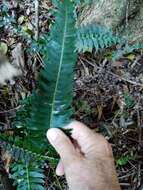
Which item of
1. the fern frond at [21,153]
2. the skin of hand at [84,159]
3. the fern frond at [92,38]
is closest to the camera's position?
the skin of hand at [84,159]

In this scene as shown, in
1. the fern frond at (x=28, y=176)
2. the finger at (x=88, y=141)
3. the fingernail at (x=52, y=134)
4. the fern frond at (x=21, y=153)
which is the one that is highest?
the fingernail at (x=52, y=134)

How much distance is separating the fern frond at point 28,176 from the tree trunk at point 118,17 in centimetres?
109

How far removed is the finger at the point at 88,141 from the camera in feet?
6.02

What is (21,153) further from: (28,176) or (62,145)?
(62,145)

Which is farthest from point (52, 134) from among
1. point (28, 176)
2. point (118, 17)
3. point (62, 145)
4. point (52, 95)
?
point (118, 17)

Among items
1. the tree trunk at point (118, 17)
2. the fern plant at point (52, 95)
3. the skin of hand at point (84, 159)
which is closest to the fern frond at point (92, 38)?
the tree trunk at point (118, 17)

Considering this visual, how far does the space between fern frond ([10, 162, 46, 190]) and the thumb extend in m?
0.34

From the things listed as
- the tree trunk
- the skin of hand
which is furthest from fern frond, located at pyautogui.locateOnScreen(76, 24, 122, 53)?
the skin of hand

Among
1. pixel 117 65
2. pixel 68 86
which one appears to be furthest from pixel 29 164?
pixel 117 65

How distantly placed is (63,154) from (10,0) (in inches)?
58.7

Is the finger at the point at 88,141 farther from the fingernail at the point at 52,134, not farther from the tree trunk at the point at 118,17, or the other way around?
the tree trunk at the point at 118,17

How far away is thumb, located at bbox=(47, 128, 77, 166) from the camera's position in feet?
5.65

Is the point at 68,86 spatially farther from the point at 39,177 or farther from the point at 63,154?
the point at 39,177

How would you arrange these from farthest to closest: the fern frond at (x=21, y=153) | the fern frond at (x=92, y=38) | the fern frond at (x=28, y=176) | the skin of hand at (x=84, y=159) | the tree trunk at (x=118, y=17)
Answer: the tree trunk at (x=118, y=17) → the fern frond at (x=92, y=38) → the fern frond at (x=28, y=176) → the fern frond at (x=21, y=153) → the skin of hand at (x=84, y=159)
